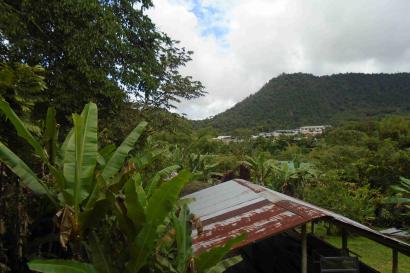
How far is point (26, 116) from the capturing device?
239 inches

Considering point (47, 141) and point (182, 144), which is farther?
point (182, 144)

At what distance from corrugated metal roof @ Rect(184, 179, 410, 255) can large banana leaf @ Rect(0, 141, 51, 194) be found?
2.17m

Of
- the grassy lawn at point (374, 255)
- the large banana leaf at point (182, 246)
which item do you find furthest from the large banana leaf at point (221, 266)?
the grassy lawn at point (374, 255)

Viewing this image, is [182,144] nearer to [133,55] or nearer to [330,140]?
[133,55]

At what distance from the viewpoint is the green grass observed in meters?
12.3

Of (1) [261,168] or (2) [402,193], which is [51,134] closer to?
(2) [402,193]

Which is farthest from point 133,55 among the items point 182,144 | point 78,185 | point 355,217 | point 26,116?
point 182,144

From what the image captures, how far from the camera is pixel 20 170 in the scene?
4.50 meters

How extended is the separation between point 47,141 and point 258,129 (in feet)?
224

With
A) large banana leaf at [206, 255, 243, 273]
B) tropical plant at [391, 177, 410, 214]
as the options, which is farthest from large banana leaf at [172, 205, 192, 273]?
tropical plant at [391, 177, 410, 214]

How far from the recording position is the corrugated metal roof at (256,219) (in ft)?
18.4

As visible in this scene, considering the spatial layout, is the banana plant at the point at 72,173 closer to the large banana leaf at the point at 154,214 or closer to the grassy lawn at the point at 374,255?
the large banana leaf at the point at 154,214

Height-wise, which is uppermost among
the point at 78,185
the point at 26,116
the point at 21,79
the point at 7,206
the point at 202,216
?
the point at 21,79

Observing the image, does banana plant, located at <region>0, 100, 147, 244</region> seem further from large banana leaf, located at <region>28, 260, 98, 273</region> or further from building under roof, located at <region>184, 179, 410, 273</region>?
building under roof, located at <region>184, 179, 410, 273</region>
